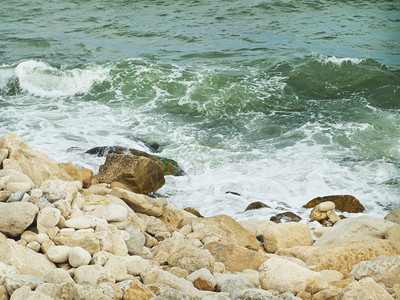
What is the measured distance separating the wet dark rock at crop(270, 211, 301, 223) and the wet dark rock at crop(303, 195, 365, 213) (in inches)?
22.2

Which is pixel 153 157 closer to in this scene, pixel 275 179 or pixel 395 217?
pixel 275 179

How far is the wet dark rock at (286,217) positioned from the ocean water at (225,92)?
0.55 feet

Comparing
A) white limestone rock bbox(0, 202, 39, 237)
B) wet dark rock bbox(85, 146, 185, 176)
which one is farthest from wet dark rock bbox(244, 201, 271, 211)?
white limestone rock bbox(0, 202, 39, 237)

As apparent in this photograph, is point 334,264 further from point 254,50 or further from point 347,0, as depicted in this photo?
point 347,0

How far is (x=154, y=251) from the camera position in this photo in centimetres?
483

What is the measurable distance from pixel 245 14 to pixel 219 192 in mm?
14961

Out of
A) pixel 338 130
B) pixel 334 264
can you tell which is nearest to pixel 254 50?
pixel 338 130

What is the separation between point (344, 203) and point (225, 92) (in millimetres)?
6423

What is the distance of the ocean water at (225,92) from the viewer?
27.9 feet

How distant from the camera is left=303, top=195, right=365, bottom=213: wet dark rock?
731 centimetres

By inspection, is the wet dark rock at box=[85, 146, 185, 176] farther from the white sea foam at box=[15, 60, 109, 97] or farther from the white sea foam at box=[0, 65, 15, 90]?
the white sea foam at box=[0, 65, 15, 90]

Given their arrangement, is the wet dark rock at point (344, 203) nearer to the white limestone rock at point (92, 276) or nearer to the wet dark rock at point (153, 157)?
the wet dark rock at point (153, 157)

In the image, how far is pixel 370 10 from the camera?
21.3m

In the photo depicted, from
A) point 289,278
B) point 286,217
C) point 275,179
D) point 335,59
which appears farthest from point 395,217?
point 335,59
